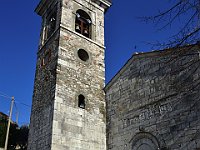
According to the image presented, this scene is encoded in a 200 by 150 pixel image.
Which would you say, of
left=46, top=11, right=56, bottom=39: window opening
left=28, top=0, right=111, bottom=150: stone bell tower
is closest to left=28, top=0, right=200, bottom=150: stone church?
left=28, top=0, right=111, bottom=150: stone bell tower

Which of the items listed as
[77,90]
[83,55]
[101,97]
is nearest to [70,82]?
[77,90]

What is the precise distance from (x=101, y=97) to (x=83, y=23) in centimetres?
395

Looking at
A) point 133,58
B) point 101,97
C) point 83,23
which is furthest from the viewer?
point 83,23

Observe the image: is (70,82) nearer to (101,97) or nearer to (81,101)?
(81,101)

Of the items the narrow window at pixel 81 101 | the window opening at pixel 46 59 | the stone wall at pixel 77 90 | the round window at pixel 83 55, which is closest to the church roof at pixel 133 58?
the stone wall at pixel 77 90

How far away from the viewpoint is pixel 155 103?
8.41m

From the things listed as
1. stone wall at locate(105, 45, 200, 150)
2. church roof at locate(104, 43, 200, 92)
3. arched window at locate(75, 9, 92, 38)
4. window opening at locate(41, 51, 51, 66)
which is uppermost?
arched window at locate(75, 9, 92, 38)

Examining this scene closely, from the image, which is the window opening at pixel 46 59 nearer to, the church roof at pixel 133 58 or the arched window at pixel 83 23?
the arched window at pixel 83 23

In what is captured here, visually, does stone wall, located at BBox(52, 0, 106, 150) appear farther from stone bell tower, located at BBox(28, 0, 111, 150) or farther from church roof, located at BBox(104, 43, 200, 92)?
church roof, located at BBox(104, 43, 200, 92)

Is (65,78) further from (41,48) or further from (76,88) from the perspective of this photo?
(41,48)

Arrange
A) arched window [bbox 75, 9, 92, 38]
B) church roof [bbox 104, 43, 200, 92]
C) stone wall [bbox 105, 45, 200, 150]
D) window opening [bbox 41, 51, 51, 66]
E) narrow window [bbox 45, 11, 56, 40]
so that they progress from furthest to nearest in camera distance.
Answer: narrow window [bbox 45, 11, 56, 40] → arched window [bbox 75, 9, 92, 38] → window opening [bbox 41, 51, 51, 66] → church roof [bbox 104, 43, 200, 92] → stone wall [bbox 105, 45, 200, 150]

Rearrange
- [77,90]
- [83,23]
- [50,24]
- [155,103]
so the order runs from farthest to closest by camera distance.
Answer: [50,24], [83,23], [77,90], [155,103]

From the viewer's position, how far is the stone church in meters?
7.66

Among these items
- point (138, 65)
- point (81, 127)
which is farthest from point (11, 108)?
point (138, 65)
